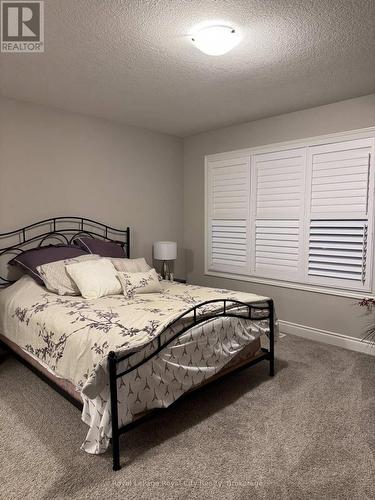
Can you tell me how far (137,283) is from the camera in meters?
3.31

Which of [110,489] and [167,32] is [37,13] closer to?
[167,32]

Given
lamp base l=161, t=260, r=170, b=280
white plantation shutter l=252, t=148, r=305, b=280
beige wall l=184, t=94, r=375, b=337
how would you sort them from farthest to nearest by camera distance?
lamp base l=161, t=260, r=170, b=280 < white plantation shutter l=252, t=148, r=305, b=280 < beige wall l=184, t=94, r=375, b=337

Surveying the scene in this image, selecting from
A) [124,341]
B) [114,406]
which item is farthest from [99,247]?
[114,406]

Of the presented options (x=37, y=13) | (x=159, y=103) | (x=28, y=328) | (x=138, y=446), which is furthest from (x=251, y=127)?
(x=138, y=446)

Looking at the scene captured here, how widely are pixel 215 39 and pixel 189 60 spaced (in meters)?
0.47

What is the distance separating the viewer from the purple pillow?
3857 mm

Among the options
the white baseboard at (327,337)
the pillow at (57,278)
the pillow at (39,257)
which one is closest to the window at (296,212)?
the white baseboard at (327,337)

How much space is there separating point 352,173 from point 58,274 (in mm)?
3109

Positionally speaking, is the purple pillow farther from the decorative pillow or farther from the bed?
the bed

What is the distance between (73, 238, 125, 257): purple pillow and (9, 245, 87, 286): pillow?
0.72 feet

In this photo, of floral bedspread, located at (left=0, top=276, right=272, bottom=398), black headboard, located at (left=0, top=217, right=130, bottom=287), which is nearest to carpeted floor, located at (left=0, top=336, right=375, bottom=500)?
floral bedspread, located at (left=0, top=276, right=272, bottom=398)

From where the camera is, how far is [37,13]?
6.90ft

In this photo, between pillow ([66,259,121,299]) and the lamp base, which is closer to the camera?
pillow ([66,259,121,299])

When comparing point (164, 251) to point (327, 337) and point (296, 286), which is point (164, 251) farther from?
point (327, 337)
